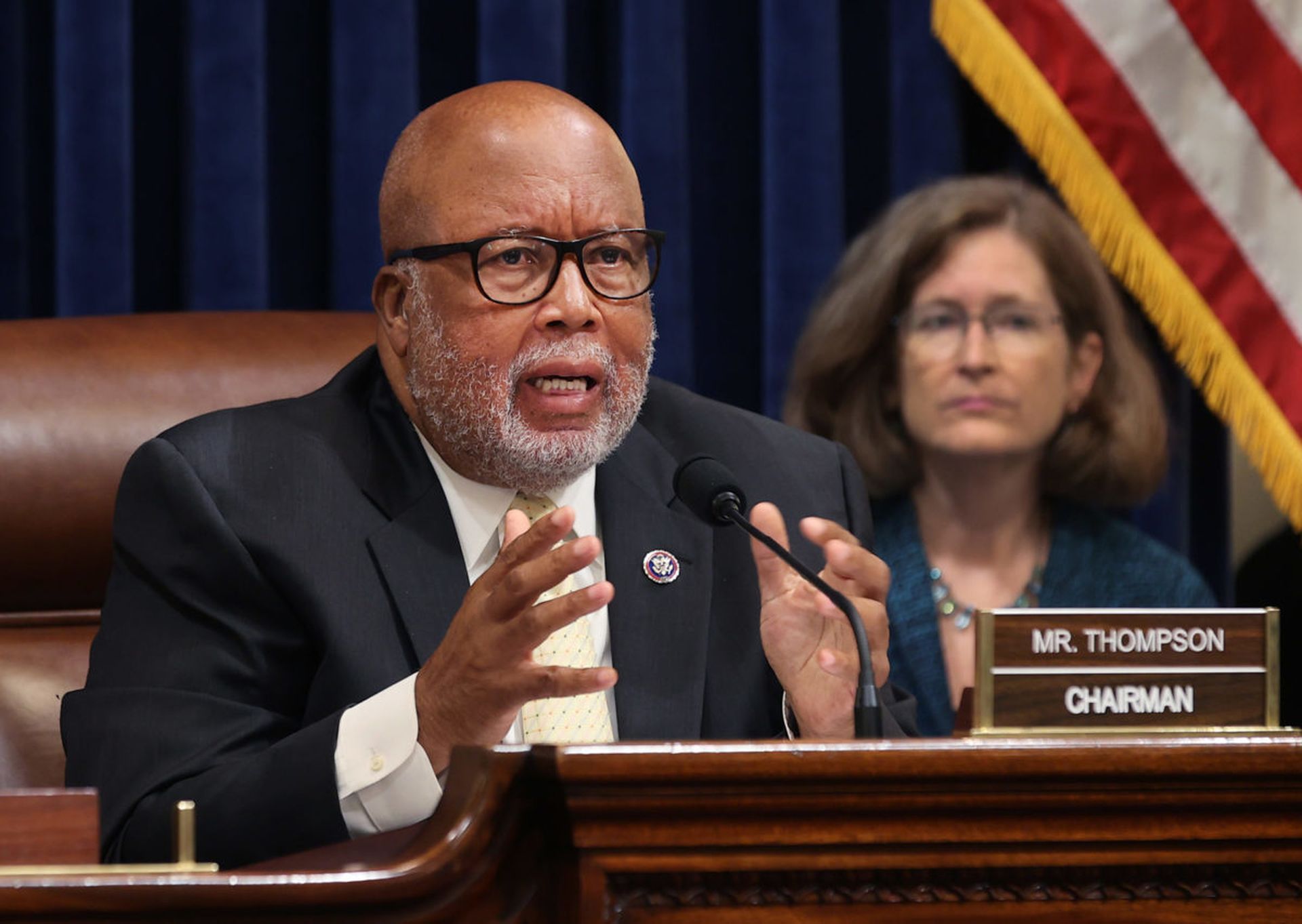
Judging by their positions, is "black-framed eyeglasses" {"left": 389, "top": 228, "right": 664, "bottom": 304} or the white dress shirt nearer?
the white dress shirt

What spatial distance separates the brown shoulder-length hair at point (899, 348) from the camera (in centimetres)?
245

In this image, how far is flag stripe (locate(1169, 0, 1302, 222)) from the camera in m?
2.49

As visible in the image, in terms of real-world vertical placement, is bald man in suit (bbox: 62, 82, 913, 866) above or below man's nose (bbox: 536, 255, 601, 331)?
below

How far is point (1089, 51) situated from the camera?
251 cm

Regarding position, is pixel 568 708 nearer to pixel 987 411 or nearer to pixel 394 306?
pixel 394 306

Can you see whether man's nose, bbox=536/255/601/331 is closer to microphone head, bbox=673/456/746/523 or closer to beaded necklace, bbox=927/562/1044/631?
microphone head, bbox=673/456/746/523

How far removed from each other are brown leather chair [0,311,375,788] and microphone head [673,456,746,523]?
71 centimetres

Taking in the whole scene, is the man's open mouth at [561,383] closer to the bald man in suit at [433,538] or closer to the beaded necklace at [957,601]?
the bald man in suit at [433,538]

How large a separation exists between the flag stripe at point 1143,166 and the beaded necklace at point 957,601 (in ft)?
1.60

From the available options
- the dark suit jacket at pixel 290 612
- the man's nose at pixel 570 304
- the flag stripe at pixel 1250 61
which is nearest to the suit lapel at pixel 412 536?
the dark suit jacket at pixel 290 612

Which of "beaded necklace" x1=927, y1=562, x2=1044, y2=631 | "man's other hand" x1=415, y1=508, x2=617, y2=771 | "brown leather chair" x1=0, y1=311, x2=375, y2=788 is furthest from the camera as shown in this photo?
"beaded necklace" x1=927, y1=562, x2=1044, y2=631

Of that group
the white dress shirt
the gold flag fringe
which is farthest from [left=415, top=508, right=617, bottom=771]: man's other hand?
the gold flag fringe

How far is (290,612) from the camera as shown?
166 centimetres

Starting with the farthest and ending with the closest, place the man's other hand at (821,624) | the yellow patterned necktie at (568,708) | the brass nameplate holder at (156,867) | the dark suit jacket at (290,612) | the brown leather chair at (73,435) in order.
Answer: the brown leather chair at (73,435) → the yellow patterned necktie at (568,708) → the dark suit jacket at (290,612) → the man's other hand at (821,624) → the brass nameplate holder at (156,867)
